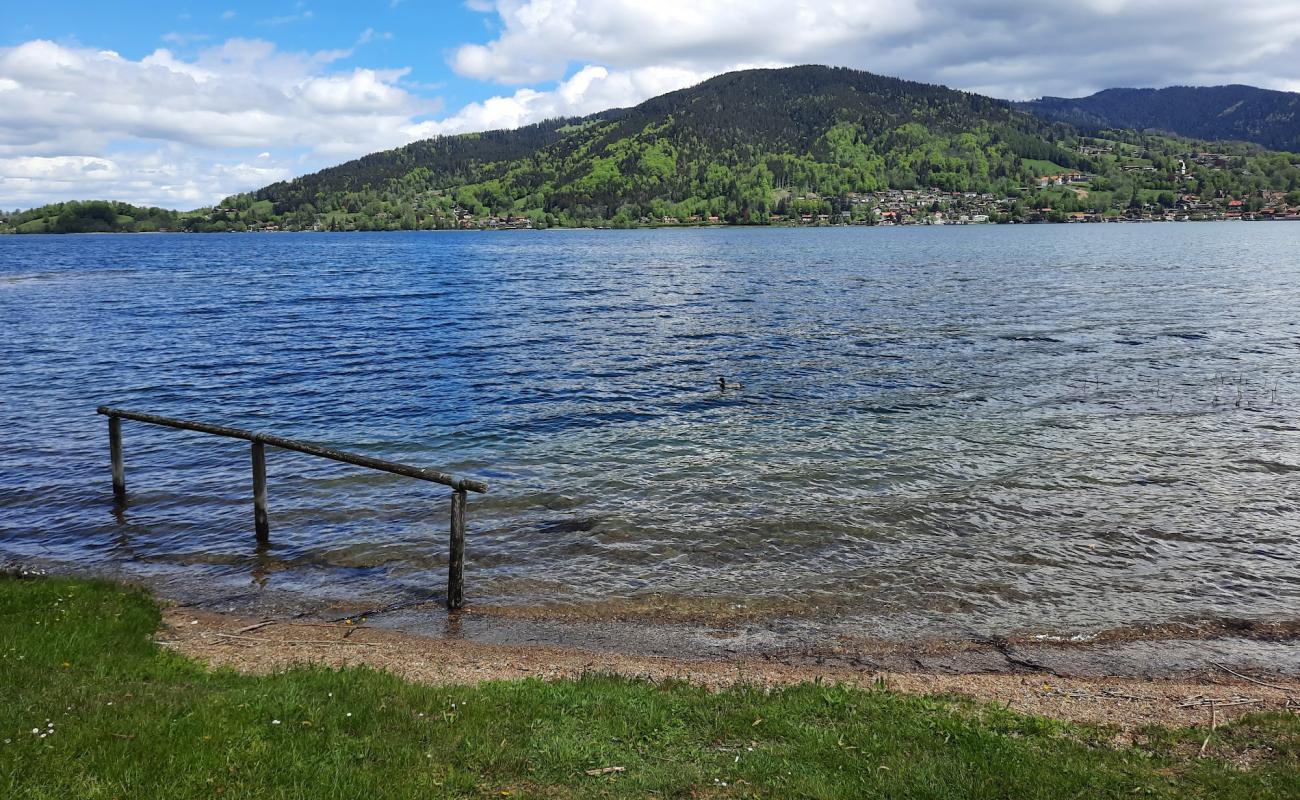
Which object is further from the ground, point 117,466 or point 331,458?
point 331,458

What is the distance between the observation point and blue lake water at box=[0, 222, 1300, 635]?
57.3 ft

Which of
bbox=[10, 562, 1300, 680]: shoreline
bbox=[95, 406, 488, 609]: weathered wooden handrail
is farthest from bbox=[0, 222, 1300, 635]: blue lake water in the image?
bbox=[95, 406, 488, 609]: weathered wooden handrail

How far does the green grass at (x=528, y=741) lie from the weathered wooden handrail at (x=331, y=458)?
15.1ft

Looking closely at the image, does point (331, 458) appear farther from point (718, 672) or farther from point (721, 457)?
point (721, 457)

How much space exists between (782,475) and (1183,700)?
42.6ft

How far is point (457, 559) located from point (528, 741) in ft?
23.8

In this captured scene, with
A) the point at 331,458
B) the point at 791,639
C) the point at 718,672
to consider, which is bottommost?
the point at 791,639

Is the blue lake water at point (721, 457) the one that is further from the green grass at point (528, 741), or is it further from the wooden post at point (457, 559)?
the green grass at point (528, 741)

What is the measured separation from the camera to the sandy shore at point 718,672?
38.8 feet

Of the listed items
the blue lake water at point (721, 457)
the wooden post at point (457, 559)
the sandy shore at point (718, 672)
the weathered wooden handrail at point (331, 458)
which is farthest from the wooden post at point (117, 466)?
the wooden post at point (457, 559)

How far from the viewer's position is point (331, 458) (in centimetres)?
1750

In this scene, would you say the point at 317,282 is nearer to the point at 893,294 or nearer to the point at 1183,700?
the point at 893,294

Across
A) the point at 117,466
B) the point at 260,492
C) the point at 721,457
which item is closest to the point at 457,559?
the point at 260,492

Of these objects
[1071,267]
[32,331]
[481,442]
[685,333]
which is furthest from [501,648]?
[1071,267]
